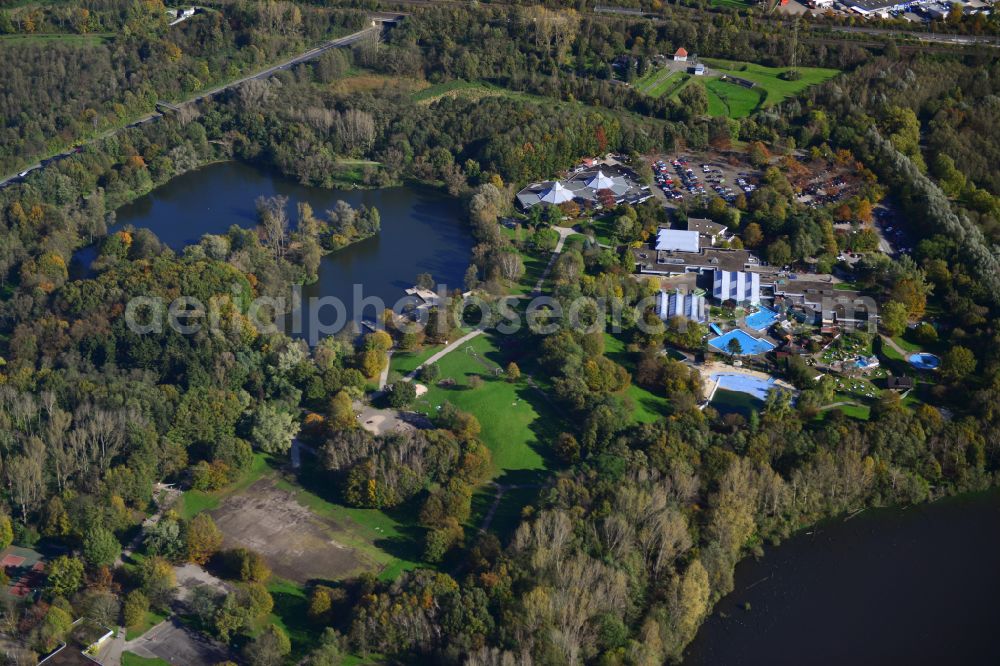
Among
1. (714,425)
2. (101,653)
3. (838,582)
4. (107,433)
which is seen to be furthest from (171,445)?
(838,582)

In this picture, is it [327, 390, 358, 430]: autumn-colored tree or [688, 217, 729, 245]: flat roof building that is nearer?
[327, 390, 358, 430]: autumn-colored tree

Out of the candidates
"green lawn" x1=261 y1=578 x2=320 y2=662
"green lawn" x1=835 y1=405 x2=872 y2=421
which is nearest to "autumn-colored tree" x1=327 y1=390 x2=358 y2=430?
"green lawn" x1=261 y1=578 x2=320 y2=662

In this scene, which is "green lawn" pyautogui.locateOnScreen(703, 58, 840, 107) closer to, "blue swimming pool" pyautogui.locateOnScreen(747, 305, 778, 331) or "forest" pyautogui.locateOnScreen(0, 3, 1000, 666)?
"forest" pyautogui.locateOnScreen(0, 3, 1000, 666)

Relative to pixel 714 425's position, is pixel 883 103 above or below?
above

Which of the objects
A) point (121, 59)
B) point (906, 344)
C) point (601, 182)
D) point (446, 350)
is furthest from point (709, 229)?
point (121, 59)

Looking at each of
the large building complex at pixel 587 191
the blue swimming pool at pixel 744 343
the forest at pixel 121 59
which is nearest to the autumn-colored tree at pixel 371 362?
the blue swimming pool at pixel 744 343

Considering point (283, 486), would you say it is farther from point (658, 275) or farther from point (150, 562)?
point (658, 275)
